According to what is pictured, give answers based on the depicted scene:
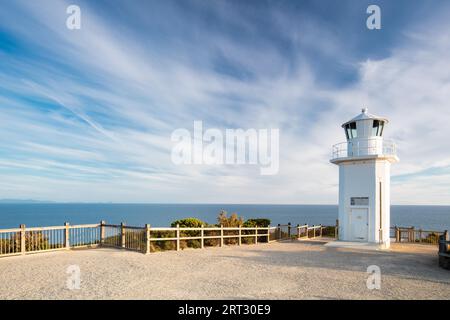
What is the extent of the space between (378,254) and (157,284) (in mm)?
10090

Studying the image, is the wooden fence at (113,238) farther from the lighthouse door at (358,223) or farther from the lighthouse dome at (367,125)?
the lighthouse dome at (367,125)

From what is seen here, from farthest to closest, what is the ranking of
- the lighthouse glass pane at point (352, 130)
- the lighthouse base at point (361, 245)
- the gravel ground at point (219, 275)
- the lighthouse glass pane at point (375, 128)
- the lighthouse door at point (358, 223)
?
the lighthouse glass pane at point (352, 130), the lighthouse glass pane at point (375, 128), the lighthouse door at point (358, 223), the lighthouse base at point (361, 245), the gravel ground at point (219, 275)

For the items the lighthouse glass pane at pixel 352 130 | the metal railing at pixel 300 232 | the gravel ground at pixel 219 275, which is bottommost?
the metal railing at pixel 300 232

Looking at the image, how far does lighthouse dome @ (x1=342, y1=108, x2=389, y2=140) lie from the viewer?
1642cm

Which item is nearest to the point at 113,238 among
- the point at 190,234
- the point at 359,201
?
the point at 190,234

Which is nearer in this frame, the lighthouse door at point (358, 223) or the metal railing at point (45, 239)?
the metal railing at point (45, 239)

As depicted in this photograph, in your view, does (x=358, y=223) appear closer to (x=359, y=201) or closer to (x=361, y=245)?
(x=359, y=201)

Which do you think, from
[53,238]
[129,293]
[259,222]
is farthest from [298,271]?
[259,222]

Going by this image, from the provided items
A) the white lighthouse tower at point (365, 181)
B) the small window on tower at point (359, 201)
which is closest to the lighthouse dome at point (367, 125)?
the white lighthouse tower at point (365, 181)

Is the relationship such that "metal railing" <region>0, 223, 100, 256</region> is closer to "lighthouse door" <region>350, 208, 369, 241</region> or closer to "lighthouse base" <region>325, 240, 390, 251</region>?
"lighthouse base" <region>325, 240, 390, 251</region>

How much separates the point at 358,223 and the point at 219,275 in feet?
35.0

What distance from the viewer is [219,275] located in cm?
849

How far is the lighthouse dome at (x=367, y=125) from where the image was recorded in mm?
16422
